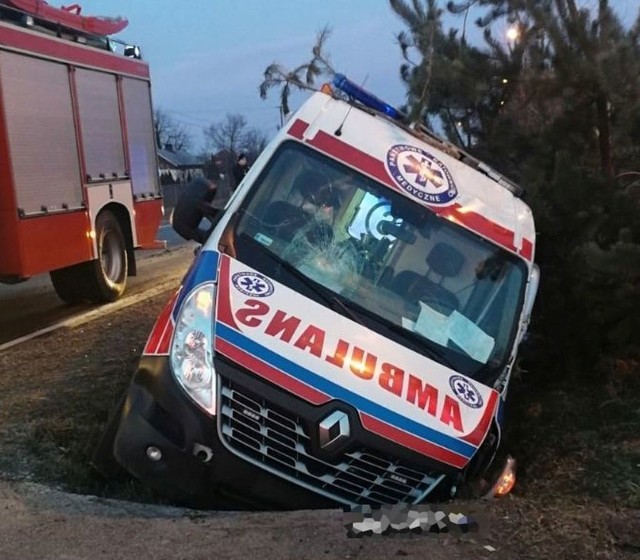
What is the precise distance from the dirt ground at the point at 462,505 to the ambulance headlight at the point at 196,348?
585 mm

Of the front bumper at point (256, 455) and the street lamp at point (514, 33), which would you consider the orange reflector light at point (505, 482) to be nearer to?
the front bumper at point (256, 455)

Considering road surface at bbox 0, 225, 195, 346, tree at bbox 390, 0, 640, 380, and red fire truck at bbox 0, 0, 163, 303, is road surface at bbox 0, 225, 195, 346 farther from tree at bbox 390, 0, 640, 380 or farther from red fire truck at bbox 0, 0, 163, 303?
tree at bbox 390, 0, 640, 380

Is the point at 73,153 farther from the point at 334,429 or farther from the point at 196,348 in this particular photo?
the point at 334,429

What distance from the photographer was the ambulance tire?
1001 cm

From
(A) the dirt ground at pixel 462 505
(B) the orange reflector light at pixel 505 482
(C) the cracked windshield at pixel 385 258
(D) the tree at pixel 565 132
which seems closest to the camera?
(A) the dirt ground at pixel 462 505

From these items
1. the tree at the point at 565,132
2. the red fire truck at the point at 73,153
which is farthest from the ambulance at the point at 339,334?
the red fire truck at the point at 73,153

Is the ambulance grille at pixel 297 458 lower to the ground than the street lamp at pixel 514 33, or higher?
lower

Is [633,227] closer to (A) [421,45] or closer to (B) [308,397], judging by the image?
(A) [421,45]

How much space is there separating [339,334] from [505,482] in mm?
1193

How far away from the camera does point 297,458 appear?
3889 mm

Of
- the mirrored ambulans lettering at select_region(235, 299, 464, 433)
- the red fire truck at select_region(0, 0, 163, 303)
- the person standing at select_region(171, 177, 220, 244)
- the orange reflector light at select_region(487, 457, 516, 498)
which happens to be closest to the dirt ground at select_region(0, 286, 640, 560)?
the orange reflector light at select_region(487, 457, 516, 498)

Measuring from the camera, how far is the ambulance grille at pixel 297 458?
3.85 meters

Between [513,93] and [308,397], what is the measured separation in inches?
151

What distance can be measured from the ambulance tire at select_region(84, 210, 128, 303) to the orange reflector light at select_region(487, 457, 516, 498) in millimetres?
6656
